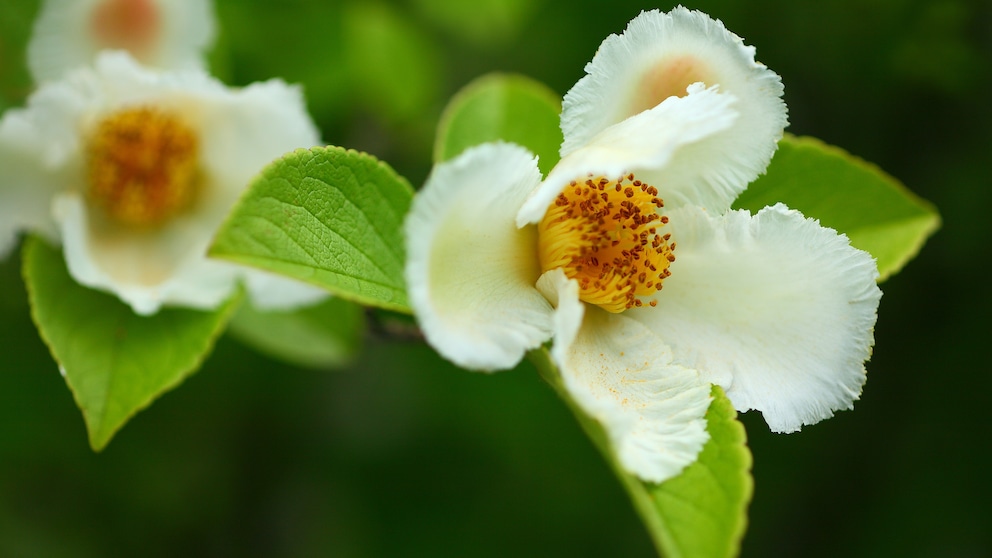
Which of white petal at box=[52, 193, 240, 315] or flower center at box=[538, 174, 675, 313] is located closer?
flower center at box=[538, 174, 675, 313]

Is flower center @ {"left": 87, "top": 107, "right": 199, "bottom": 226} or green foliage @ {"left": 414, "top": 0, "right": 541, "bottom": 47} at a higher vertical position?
green foliage @ {"left": 414, "top": 0, "right": 541, "bottom": 47}

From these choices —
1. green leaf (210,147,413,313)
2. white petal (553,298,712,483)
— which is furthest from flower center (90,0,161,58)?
white petal (553,298,712,483)

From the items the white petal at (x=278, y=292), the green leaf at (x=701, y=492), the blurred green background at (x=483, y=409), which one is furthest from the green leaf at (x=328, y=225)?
the blurred green background at (x=483, y=409)

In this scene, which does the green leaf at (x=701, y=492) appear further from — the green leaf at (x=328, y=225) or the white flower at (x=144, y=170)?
the white flower at (x=144, y=170)

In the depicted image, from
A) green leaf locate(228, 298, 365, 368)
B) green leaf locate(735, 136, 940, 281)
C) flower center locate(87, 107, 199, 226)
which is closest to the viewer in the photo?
green leaf locate(735, 136, 940, 281)

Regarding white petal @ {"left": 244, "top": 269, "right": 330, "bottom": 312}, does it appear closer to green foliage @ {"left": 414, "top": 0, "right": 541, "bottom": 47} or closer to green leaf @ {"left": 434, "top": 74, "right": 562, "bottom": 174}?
green leaf @ {"left": 434, "top": 74, "right": 562, "bottom": 174}

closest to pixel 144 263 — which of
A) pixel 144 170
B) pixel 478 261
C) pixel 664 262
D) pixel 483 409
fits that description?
pixel 144 170
